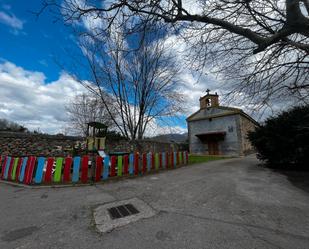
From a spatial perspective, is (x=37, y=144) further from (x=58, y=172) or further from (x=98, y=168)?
(x=98, y=168)

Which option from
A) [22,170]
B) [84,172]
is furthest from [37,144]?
[84,172]

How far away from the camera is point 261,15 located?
4.25 m

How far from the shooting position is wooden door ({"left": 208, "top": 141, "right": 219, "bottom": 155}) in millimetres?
23016

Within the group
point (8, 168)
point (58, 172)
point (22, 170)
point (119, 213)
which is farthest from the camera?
point (8, 168)

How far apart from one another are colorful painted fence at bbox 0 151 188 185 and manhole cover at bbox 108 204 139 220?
3.18 m

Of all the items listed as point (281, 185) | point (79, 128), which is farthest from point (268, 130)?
point (79, 128)

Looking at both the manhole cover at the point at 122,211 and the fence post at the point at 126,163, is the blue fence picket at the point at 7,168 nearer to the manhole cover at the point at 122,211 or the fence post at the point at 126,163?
the fence post at the point at 126,163

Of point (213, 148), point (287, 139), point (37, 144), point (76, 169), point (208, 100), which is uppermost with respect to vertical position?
point (208, 100)

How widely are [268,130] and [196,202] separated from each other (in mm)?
7498

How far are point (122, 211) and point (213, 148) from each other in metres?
21.8

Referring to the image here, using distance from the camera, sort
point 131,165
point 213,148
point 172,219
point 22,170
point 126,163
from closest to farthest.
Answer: point 172,219
point 22,170
point 126,163
point 131,165
point 213,148

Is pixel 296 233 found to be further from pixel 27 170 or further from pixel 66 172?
pixel 27 170

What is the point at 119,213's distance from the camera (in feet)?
11.3

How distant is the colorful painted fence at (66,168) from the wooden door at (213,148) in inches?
675
